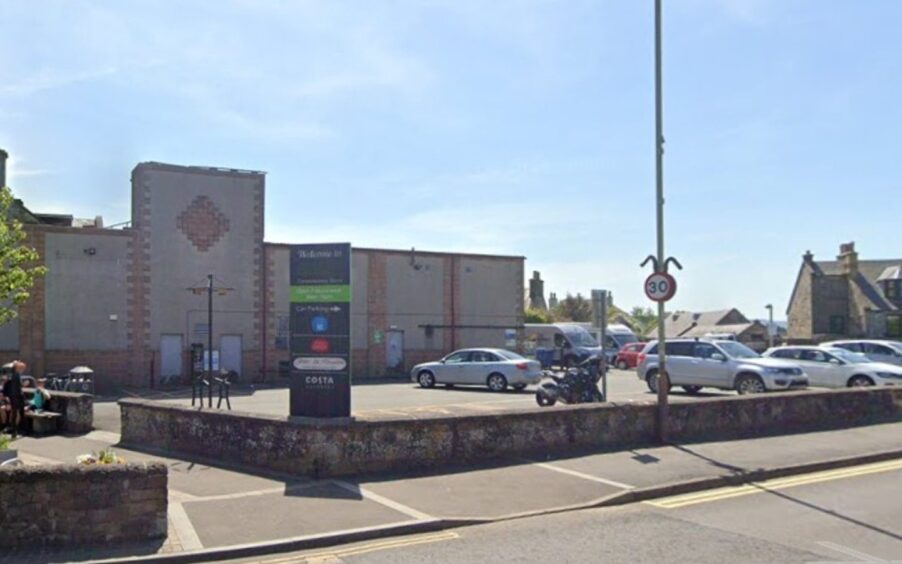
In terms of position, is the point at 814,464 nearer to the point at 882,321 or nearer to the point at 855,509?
the point at 855,509

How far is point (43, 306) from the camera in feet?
93.3

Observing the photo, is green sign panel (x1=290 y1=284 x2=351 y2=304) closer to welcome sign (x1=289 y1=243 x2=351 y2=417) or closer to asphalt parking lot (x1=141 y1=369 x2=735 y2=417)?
welcome sign (x1=289 y1=243 x2=351 y2=417)

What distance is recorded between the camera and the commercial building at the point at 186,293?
2889 cm

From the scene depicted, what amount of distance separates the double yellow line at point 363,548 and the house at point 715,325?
64.6 metres

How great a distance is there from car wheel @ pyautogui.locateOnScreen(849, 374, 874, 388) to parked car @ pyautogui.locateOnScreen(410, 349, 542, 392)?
9444mm

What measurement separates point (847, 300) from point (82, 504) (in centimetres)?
6410

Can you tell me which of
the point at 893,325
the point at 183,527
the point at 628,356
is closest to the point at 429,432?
the point at 183,527

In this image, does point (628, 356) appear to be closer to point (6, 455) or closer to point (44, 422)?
point (44, 422)

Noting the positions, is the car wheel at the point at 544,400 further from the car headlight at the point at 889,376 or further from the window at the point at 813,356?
the car headlight at the point at 889,376

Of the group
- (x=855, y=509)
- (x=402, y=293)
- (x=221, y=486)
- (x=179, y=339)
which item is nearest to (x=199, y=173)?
(x=179, y=339)

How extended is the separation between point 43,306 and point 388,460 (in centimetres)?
2216

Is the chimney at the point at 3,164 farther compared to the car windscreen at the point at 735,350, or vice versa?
the chimney at the point at 3,164

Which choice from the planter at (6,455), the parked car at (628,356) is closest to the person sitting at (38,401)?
the planter at (6,455)

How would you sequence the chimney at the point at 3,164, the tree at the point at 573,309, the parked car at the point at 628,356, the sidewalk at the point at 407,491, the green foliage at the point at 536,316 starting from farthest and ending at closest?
the tree at the point at 573,309
the green foliage at the point at 536,316
the parked car at the point at 628,356
the chimney at the point at 3,164
the sidewalk at the point at 407,491
